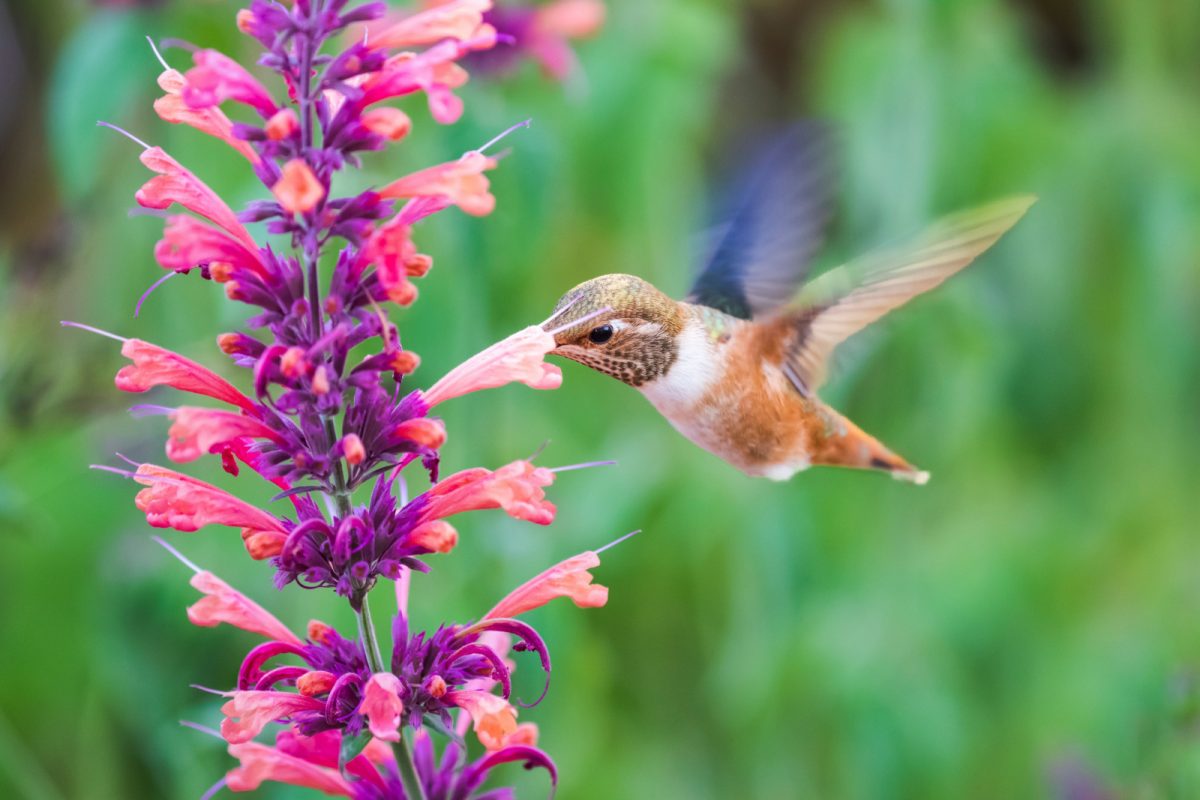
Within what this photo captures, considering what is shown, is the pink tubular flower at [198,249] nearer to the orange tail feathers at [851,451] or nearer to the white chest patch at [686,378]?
the white chest patch at [686,378]

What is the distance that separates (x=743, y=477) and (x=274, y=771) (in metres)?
1.69

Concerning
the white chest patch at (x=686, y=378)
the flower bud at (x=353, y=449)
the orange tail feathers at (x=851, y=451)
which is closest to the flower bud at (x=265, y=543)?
the flower bud at (x=353, y=449)

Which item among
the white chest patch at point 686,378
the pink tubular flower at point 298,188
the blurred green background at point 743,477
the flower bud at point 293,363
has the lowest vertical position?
the blurred green background at point 743,477

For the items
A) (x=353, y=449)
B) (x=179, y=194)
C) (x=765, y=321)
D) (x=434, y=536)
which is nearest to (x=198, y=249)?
(x=179, y=194)

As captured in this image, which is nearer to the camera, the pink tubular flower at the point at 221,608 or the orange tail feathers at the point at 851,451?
the pink tubular flower at the point at 221,608

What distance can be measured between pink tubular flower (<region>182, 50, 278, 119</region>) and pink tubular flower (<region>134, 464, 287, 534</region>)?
31cm

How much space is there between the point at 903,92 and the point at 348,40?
101 centimetres

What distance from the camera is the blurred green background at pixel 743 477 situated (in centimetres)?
223

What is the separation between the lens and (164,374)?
112cm

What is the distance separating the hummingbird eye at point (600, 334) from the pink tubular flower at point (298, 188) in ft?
1.33

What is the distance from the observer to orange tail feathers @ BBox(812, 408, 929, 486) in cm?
172

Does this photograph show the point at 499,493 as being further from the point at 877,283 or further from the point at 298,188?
the point at 877,283

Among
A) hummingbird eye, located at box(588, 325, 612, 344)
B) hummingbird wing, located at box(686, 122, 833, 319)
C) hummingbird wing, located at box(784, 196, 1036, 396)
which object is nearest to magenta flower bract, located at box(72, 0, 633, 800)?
hummingbird eye, located at box(588, 325, 612, 344)

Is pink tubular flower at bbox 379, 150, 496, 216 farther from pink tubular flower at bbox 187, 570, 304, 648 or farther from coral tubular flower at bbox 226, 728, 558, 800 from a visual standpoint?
coral tubular flower at bbox 226, 728, 558, 800
